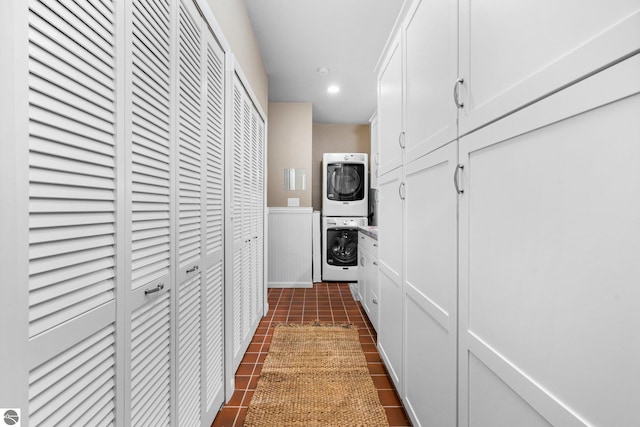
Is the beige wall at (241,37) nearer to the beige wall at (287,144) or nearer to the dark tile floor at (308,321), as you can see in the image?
the beige wall at (287,144)

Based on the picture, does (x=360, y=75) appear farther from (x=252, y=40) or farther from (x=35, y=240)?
(x=35, y=240)

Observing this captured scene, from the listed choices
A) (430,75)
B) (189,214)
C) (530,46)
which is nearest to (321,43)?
(430,75)

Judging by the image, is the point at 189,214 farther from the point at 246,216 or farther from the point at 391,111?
the point at 391,111

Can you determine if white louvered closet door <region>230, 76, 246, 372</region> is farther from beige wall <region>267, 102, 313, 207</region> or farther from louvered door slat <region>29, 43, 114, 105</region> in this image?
beige wall <region>267, 102, 313, 207</region>

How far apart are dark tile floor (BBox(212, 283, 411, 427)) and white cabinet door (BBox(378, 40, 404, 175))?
1.36m

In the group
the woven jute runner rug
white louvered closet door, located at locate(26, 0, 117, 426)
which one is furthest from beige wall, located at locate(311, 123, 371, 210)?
white louvered closet door, located at locate(26, 0, 117, 426)

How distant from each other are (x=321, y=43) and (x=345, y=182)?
229 cm

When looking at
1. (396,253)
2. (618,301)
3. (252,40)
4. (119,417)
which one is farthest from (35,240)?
(252,40)

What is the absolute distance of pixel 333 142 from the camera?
5703mm

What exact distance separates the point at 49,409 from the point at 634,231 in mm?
1029

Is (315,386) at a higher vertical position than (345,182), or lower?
lower

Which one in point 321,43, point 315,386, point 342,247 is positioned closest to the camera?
point 315,386

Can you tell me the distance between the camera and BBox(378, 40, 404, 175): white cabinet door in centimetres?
179

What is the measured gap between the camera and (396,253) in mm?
1854
